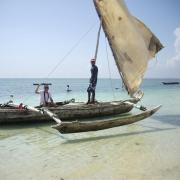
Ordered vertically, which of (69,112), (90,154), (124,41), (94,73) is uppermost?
(124,41)

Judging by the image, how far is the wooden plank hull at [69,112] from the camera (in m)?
12.0

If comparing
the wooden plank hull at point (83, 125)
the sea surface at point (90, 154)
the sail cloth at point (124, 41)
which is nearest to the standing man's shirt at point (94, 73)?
the sail cloth at point (124, 41)

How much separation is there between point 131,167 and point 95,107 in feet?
24.1

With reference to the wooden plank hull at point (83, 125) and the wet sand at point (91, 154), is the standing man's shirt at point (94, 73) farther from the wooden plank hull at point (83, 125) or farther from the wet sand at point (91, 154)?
the wooden plank hull at point (83, 125)

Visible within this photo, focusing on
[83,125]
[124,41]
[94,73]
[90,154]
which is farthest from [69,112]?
[90,154]

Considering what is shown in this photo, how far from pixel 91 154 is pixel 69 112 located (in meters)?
5.09

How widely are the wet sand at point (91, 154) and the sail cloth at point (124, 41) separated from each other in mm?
3091

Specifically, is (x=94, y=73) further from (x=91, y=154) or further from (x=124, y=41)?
(x=91, y=154)

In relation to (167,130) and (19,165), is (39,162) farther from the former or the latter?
(167,130)

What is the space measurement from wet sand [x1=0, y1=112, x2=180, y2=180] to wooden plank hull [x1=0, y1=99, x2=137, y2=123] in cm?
46

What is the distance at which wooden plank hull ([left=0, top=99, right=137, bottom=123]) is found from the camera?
11961 mm

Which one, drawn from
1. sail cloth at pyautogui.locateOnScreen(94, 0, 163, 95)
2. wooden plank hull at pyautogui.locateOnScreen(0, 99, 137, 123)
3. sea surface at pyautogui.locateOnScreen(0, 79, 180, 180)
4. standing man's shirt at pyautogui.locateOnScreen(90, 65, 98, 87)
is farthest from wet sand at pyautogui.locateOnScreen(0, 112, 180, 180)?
standing man's shirt at pyautogui.locateOnScreen(90, 65, 98, 87)

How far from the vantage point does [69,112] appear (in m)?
13.1

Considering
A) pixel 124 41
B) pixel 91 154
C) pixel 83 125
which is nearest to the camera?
pixel 91 154
